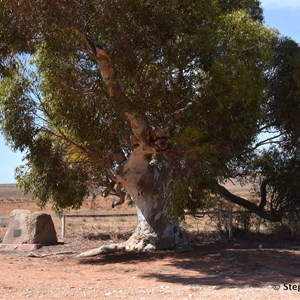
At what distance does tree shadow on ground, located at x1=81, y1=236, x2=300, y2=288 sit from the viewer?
41.7ft

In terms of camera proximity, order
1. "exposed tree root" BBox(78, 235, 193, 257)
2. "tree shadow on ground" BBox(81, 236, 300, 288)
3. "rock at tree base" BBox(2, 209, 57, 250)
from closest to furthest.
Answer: "tree shadow on ground" BBox(81, 236, 300, 288), "exposed tree root" BBox(78, 235, 193, 257), "rock at tree base" BBox(2, 209, 57, 250)

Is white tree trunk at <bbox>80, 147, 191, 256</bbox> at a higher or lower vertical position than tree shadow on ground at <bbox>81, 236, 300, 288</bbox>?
higher

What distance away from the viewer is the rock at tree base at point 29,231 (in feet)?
65.7

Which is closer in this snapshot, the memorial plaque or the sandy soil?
the sandy soil

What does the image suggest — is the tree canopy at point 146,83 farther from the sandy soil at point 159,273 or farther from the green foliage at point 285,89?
the sandy soil at point 159,273

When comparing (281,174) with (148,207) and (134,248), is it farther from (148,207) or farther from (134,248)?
(134,248)

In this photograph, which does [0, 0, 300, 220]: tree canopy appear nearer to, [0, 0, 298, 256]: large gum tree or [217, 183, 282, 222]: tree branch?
Answer: [0, 0, 298, 256]: large gum tree

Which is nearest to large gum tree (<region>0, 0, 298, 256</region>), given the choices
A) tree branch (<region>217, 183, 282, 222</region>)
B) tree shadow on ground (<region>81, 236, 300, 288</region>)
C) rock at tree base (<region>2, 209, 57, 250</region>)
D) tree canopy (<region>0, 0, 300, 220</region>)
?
tree canopy (<region>0, 0, 300, 220</region>)

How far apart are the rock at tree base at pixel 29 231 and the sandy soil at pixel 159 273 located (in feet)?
2.32

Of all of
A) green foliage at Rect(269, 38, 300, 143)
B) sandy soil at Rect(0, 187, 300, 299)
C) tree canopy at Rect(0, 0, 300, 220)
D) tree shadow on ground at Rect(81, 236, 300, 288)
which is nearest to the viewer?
sandy soil at Rect(0, 187, 300, 299)

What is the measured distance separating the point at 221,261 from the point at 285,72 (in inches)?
260

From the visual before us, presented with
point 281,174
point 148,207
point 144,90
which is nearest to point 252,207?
point 281,174

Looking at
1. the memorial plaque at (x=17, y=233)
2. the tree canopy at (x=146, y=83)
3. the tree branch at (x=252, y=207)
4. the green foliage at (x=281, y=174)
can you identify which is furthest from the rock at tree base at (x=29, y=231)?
the green foliage at (x=281, y=174)

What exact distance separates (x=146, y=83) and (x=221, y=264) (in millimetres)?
5081
